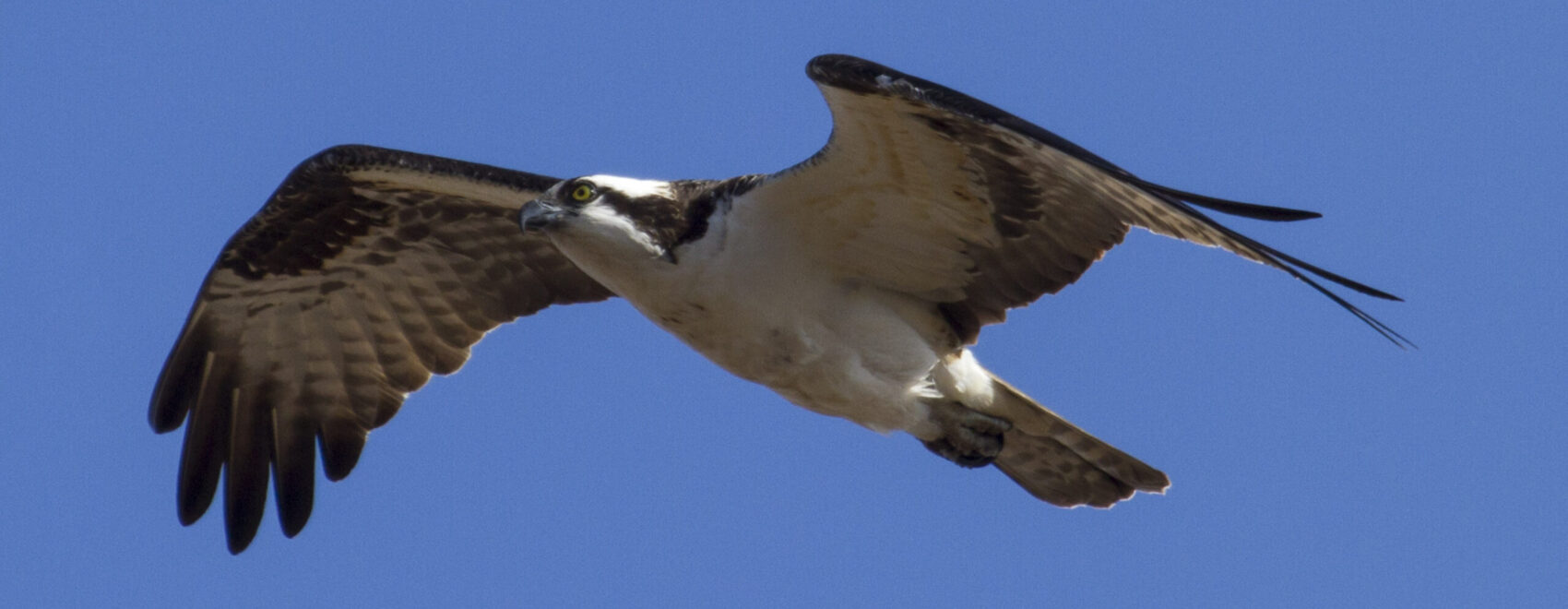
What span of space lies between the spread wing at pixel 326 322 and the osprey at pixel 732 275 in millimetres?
12

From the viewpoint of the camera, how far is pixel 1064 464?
8.92m

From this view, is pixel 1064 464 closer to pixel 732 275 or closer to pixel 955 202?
pixel 955 202

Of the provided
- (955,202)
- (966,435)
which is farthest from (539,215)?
(966,435)

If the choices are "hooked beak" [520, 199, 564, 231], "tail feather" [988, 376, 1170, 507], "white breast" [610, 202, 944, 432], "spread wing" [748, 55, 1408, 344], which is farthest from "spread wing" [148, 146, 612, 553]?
"tail feather" [988, 376, 1170, 507]

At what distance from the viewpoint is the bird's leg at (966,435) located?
27.3ft

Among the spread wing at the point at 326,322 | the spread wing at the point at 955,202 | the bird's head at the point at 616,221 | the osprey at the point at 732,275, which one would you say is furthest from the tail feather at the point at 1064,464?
the spread wing at the point at 326,322

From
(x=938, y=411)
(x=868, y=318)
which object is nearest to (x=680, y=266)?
(x=868, y=318)

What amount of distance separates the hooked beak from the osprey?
0.01 meters

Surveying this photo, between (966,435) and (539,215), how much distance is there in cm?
228

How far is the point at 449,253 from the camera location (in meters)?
9.55

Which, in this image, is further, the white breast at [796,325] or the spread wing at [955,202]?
the white breast at [796,325]

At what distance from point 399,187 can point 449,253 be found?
0.66 m

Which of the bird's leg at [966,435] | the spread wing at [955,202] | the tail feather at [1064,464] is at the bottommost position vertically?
the bird's leg at [966,435]

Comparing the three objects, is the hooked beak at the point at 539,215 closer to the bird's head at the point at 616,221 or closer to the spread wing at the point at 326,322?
the bird's head at the point at 616,221
